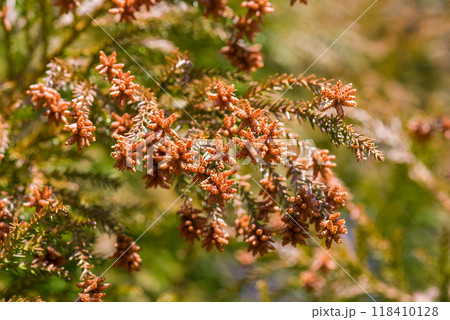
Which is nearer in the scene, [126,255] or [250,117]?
[250,117]

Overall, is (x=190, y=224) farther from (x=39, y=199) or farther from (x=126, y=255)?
(x=39, y=199)

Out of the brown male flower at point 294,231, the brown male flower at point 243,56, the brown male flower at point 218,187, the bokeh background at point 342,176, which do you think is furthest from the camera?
the bokeh background at point 342,176

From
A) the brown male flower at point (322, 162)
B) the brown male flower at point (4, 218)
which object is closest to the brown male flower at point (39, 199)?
the brown male flower at point (4, 218)

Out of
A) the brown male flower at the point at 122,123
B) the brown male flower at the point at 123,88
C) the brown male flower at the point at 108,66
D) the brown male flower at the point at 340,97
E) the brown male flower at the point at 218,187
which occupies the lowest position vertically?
the brown male flower at the point at 218,187

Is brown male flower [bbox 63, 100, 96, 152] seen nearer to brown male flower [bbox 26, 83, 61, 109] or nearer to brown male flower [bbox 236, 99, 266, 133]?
brown male flower [bbox 26, 83, 61, 109]

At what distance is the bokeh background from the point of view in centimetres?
171

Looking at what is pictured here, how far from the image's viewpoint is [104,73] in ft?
3.96

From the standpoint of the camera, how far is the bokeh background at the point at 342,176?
1.71 m

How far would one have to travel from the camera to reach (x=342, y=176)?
2.80 m

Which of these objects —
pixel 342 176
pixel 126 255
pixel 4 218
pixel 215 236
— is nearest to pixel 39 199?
pixel 4 218

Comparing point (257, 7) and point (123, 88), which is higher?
point (257, 7)

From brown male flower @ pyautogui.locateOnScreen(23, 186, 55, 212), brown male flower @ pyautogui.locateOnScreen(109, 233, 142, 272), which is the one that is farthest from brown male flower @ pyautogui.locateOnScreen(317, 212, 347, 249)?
brown male flower @ pyautogui.locateOnScreen(23, 186, 55, 212)

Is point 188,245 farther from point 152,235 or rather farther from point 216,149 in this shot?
point 216,149

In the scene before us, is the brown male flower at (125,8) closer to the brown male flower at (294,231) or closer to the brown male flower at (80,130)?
the brown male flower at (80,130)
